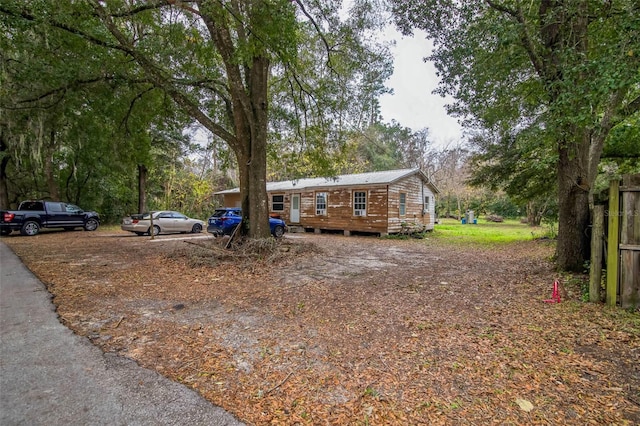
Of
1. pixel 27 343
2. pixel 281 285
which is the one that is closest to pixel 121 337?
pixel 27 343

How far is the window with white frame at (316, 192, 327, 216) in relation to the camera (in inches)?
666

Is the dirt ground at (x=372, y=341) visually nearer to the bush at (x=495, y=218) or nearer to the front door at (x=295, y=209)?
the front door at (x=295, y=209)

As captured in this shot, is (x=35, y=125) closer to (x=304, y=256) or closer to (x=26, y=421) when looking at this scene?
(x=304, y=256)

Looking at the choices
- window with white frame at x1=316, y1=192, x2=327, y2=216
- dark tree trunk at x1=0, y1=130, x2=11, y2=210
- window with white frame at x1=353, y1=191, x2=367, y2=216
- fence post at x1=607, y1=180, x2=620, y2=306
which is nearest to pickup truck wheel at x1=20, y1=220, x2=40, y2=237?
dark tree trunk at x1=0, y1=130, x2=11, y2=210

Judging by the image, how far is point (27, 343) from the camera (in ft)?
10.2

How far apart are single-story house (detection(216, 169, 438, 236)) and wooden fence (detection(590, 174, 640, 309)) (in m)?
10.2

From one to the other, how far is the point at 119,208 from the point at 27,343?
21864mm

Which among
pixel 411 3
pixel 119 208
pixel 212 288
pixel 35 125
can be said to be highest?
pixel 411 3

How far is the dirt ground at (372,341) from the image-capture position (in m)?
2.21

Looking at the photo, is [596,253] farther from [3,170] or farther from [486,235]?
[3,170]

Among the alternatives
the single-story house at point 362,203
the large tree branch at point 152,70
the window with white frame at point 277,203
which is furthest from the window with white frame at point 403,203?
the large tree branch at point 152,70

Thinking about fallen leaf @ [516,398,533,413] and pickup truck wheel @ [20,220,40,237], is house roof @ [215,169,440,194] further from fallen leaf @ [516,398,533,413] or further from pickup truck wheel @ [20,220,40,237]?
pickup truck wheel @ [20,220,40,237]

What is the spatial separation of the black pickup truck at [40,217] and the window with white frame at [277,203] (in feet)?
32.8

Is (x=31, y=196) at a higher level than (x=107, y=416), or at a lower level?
higher
